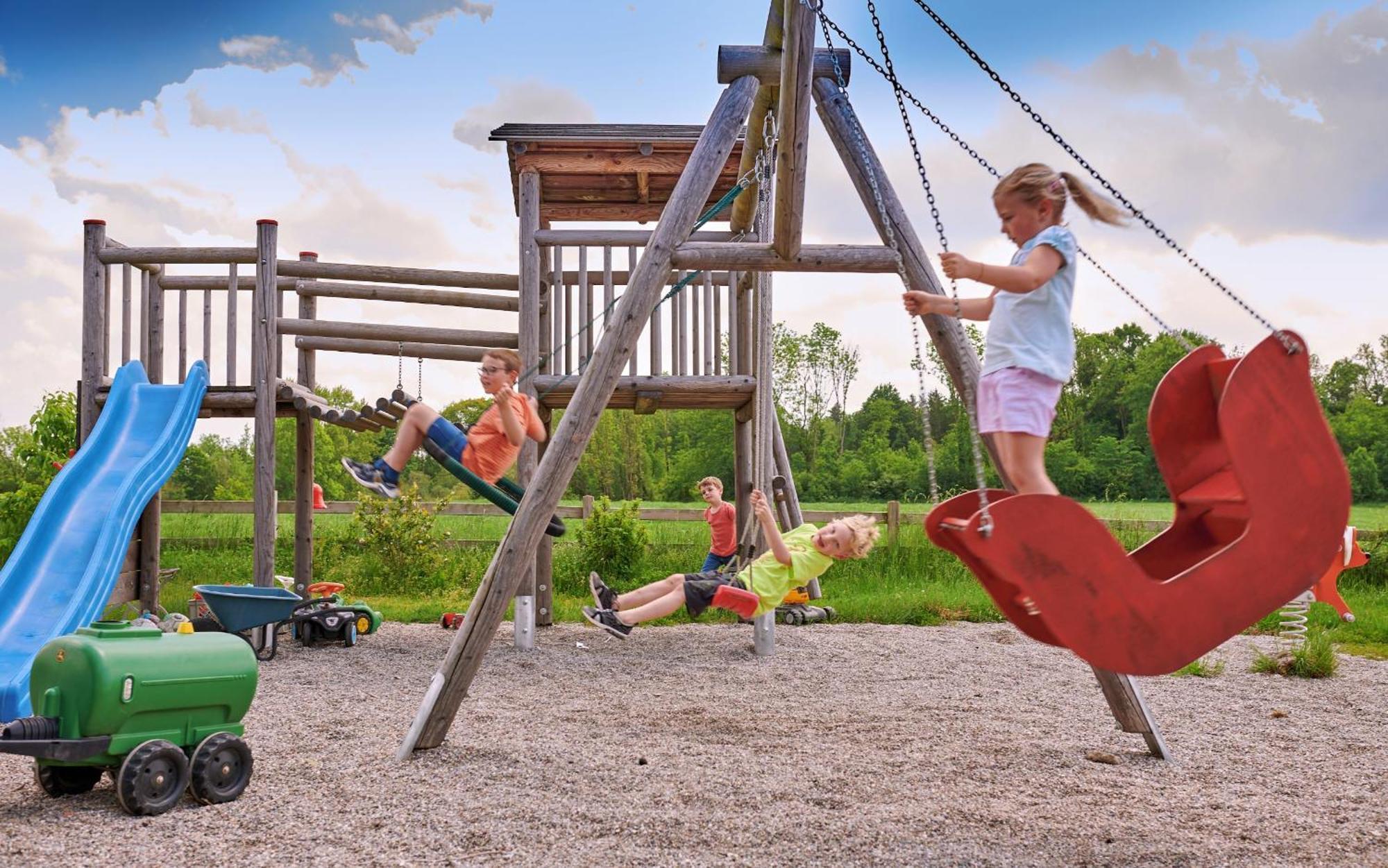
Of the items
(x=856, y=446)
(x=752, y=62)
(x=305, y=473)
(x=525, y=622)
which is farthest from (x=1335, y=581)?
(x=856, y=446)

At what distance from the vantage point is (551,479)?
5305 mm

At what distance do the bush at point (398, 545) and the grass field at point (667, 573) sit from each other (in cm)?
3

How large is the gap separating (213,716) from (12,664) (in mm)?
2766

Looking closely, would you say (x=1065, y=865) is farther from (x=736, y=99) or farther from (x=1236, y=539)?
(x=736, y=99)

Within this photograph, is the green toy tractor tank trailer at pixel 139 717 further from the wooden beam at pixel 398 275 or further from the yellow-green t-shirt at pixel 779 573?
the wooden beam at pixel 398 275

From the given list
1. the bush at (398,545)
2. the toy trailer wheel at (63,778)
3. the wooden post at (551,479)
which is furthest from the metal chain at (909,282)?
the bush at (398,545)

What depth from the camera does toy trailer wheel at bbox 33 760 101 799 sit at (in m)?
4.67

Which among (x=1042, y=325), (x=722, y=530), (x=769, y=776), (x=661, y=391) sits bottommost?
(x=769, y=776)

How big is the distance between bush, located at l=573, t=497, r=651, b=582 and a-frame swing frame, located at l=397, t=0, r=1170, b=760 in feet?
24.5

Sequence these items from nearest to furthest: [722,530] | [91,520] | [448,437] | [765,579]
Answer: [448,437] < [765,579] < [91,520] < [722,530]

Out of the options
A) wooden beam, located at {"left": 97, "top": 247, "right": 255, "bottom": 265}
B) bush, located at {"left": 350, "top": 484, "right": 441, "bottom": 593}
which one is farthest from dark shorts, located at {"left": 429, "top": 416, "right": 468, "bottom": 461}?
bush, located at {"left": 350, "top": 484, "right": 441, "bottom": 593}

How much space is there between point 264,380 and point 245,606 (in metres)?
2.03

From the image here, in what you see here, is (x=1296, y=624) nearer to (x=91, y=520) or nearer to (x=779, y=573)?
(x=779, y=573)

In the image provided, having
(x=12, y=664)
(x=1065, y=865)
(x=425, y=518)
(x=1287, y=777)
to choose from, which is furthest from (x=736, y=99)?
(x=425, y=518)
